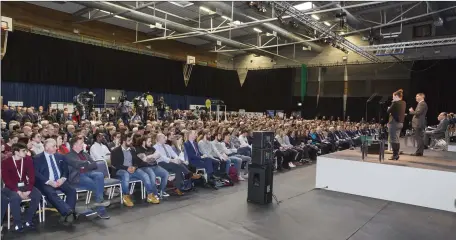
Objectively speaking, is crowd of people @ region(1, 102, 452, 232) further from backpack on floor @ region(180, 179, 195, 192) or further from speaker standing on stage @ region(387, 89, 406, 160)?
speaker standing on stage @ region(387, 89, 406, 160)

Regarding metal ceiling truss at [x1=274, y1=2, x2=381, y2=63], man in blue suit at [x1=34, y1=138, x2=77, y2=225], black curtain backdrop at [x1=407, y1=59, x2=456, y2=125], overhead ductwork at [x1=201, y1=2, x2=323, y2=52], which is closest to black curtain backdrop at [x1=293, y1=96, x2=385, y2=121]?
black curtain backdrop at [x1=407, y1=59, x2=456, y2=125]

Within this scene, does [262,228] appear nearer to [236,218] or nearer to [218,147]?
[236,218]

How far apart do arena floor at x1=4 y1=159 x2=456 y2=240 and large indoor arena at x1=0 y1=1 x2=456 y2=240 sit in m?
0.03

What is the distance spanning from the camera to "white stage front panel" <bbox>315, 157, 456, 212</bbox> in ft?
17.8

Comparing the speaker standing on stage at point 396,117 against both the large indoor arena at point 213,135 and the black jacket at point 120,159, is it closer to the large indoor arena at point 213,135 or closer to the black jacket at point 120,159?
the large indoor arena at point 213,135

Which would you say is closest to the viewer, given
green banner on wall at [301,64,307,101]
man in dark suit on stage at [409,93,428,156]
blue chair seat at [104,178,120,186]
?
blue chair seat at [104,178,120,186]

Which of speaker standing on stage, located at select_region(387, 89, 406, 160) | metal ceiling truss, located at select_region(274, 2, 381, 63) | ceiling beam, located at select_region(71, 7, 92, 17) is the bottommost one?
speaker standing on stage, located at select_region(387, 89, 406, 160)

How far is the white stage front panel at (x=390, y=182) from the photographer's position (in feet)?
17.8

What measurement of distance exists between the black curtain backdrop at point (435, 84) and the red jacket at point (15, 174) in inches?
752

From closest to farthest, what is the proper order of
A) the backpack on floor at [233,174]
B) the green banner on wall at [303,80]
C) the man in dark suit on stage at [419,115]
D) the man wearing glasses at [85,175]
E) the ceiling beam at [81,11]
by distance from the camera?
the man wearing glasses at [85,175] → the man in dark suit on stage at [419,115] → the backpack on floor at [233,174] → the ceiling beam at [81,11] → the green banner on wall at [303,80]

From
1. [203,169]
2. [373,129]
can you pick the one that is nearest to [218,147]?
[203,169]

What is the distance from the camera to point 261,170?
5367 millimetres

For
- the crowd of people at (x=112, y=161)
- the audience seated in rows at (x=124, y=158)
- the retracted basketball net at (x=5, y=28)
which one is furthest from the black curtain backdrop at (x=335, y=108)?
the retracted basketball net at (x=5, y=28)

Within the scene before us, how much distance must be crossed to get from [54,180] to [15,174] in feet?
1.53
